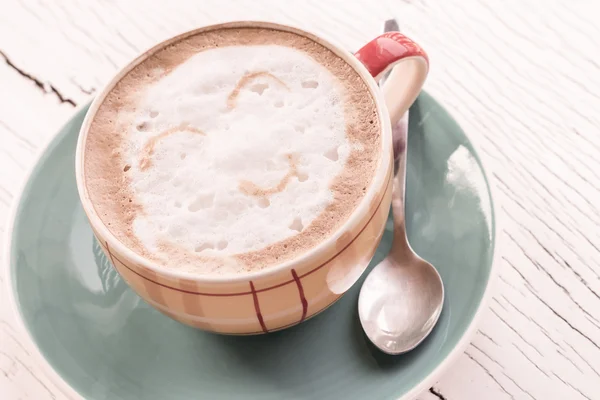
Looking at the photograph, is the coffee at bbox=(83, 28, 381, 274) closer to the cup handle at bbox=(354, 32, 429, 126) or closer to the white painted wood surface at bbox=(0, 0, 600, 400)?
the cup handle at bbox=(354, 32, 429, 126)

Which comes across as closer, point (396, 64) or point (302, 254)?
point (302, 254)

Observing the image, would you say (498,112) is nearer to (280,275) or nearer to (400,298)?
(400,298)

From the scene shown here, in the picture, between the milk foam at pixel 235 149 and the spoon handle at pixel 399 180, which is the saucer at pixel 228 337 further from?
the milk foam at pixel 235 149

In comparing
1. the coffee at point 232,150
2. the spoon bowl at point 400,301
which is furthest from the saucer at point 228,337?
the coffee at point 232,150

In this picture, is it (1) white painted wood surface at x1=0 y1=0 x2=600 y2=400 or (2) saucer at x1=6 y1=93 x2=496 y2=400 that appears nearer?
(2) saucer at x1=6 y1=93 x2=496 y2=400

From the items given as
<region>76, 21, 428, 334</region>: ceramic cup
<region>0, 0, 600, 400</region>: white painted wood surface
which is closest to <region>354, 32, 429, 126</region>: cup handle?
<region>76, 21, 428, 334</region>: ceramic cup

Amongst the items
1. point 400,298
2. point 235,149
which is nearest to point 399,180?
point 400,298
